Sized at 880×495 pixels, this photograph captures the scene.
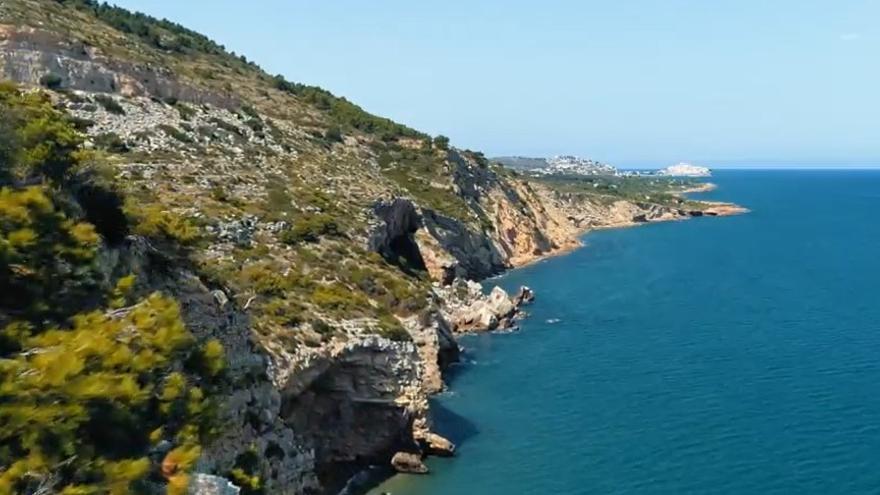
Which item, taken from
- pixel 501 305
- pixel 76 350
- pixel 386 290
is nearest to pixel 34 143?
pixel 76 350

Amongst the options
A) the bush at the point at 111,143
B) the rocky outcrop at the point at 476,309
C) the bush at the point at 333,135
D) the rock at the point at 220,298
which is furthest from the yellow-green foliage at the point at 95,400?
the bush at the point at 333,135

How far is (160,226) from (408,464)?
16.6 meters

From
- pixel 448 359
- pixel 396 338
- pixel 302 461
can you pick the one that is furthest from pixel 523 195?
pixel 302 461

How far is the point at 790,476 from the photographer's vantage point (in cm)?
3155

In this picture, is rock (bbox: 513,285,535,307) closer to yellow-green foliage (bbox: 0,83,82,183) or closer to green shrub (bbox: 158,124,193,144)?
green shrub (bbox: 158,124,193,144)

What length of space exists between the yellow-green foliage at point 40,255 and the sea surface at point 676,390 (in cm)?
1937

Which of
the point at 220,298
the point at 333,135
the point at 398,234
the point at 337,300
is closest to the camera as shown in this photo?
the point at 220,298

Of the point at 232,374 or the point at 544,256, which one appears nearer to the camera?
the point at 232,374

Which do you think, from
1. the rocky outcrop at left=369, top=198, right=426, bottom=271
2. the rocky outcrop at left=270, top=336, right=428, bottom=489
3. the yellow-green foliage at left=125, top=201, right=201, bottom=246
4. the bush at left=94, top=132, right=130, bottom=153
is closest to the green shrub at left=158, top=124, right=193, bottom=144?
the bush at left=94, top=132, right=130, bottom=153

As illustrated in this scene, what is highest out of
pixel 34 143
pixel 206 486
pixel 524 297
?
pixel 34 143

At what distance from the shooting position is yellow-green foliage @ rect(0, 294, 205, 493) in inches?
464

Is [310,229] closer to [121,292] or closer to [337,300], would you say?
[337,300]

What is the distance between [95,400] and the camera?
12906 mm

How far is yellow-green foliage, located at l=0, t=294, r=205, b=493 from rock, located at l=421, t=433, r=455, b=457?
64.8 ft
